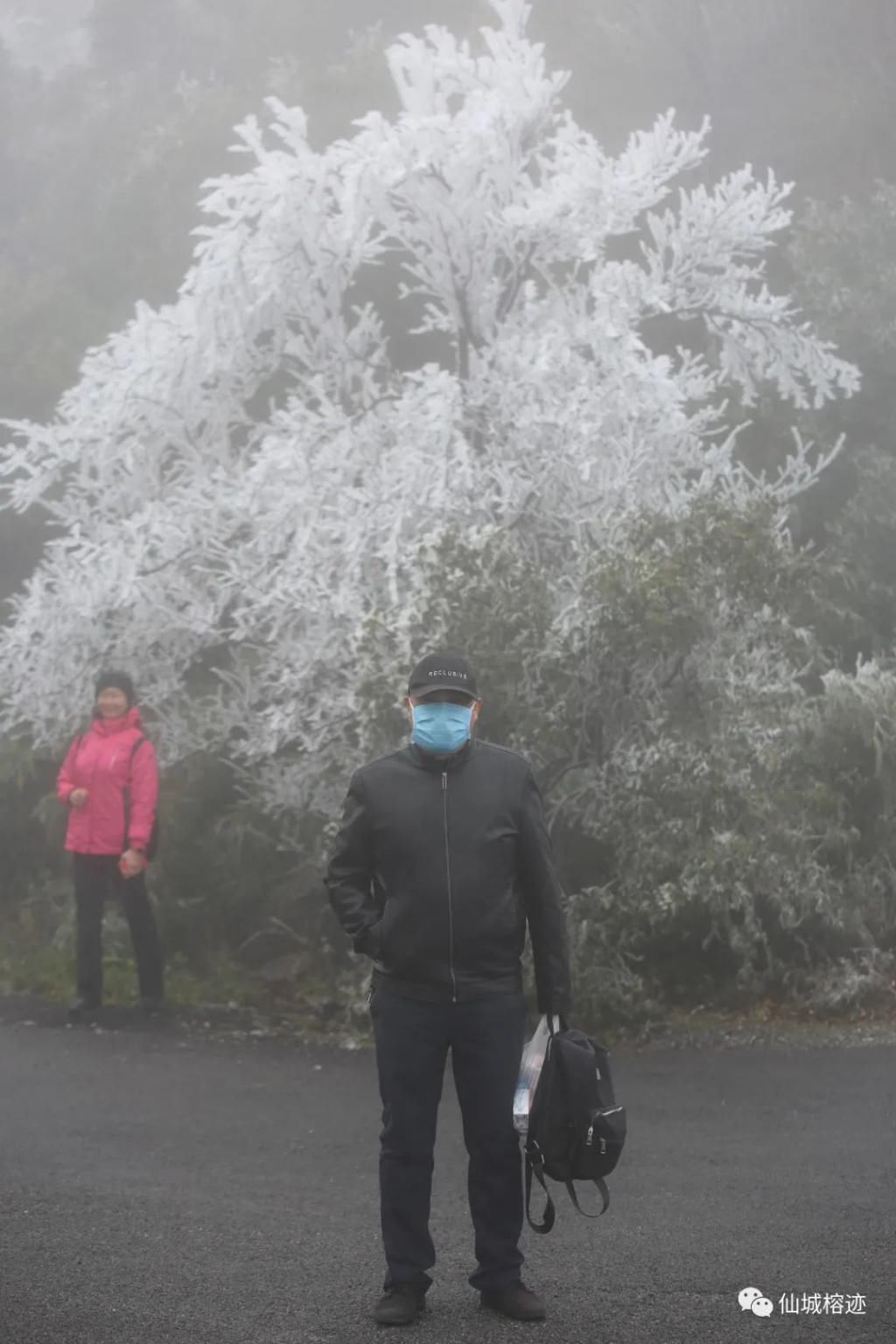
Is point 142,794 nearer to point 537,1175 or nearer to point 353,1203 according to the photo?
point 353,1203

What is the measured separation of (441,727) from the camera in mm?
4227

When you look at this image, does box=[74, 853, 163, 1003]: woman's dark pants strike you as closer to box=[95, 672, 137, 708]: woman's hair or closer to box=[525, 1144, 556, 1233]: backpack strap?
box=[95, 672, 137, 708]: woman's hair

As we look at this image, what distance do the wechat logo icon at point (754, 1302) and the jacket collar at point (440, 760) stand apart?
5.59 ft

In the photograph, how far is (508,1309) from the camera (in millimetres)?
4031

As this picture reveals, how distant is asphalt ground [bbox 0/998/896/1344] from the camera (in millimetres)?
4051

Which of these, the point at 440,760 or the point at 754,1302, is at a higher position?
the point at 440,760

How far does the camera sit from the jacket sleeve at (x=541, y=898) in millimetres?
4207

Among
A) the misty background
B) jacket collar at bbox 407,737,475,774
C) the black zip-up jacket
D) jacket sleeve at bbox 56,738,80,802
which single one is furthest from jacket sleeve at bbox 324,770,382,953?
jacket sleeve at bbox 56,738,80,802

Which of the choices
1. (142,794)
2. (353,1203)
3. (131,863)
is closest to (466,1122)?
(353,1203)

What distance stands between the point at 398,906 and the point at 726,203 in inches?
378

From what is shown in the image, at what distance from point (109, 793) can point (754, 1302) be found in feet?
18.2

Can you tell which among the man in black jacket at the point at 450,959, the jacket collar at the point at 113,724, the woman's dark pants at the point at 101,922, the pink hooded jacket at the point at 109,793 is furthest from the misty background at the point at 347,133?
the man in black jacket at the point at 450,959

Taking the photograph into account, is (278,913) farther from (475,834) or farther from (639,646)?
(475,834)

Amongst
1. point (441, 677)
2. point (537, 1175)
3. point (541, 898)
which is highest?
point (441, 677)
